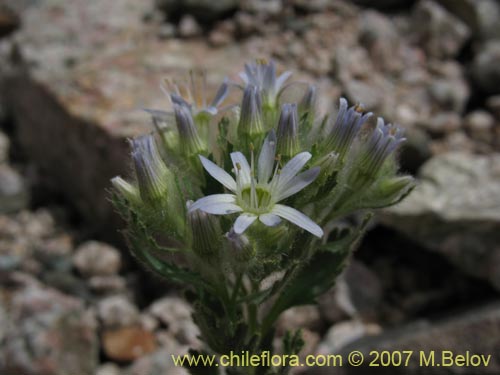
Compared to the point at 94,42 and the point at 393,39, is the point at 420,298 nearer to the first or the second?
the point at 393,39

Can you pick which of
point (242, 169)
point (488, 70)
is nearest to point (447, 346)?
point (242, 169)

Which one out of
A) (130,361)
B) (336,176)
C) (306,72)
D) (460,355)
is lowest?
(130,361)

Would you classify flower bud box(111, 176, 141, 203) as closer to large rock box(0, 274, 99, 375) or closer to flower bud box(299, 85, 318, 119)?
flower bud box(299, 85, 318, 119)

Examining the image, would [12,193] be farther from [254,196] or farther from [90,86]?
[254,196]

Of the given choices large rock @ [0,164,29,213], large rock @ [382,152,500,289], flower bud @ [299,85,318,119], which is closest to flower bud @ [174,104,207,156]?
flower bud @ [299,85,318,119]

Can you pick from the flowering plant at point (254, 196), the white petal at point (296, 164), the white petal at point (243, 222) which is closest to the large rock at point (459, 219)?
the flowering plant at point (254, 196)

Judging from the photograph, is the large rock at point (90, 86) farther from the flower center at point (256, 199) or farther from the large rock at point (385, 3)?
the flower center at point (256, 199)

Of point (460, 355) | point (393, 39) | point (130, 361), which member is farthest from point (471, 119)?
point (130, 361)
